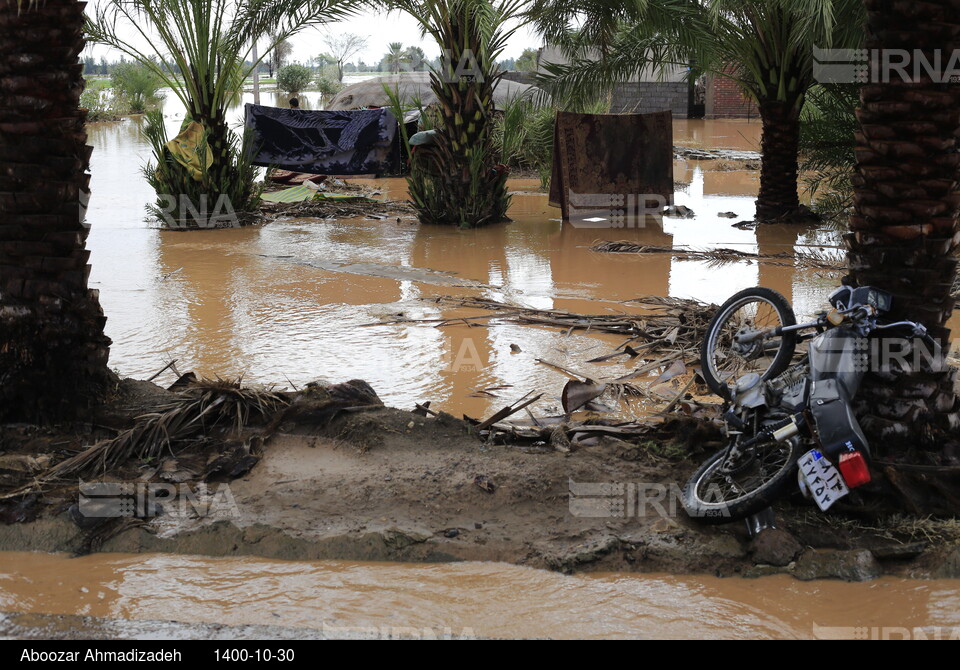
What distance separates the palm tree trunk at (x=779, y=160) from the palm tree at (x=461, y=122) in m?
3.36

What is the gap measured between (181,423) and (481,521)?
67.8 inches

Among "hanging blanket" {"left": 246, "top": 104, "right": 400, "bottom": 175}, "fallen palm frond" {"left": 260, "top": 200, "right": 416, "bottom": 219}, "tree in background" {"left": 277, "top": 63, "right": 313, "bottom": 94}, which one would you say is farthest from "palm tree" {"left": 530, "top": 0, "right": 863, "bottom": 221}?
"tree in background" {"left": 277, "top": 63, "right": 313, "bottom": 94}

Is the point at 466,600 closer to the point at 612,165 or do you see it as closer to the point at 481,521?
the point at 481,521

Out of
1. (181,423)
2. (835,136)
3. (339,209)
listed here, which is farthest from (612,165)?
(181,423)

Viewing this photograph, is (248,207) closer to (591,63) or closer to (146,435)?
(591,63)

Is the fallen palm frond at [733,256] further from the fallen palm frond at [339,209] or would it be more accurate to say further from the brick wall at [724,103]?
the brick wall at [724,103]

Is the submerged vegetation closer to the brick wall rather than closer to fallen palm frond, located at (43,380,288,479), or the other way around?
fallen palm frond, located at (43,380,288,479)

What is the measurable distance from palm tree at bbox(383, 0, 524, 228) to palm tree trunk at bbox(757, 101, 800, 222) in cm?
336

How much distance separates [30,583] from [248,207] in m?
10.0

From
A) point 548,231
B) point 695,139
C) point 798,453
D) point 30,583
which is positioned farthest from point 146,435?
point 695,139

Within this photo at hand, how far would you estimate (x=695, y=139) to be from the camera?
2412 cm

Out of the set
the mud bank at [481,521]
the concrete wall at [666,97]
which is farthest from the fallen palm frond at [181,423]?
the concrete wall at [666,97]
